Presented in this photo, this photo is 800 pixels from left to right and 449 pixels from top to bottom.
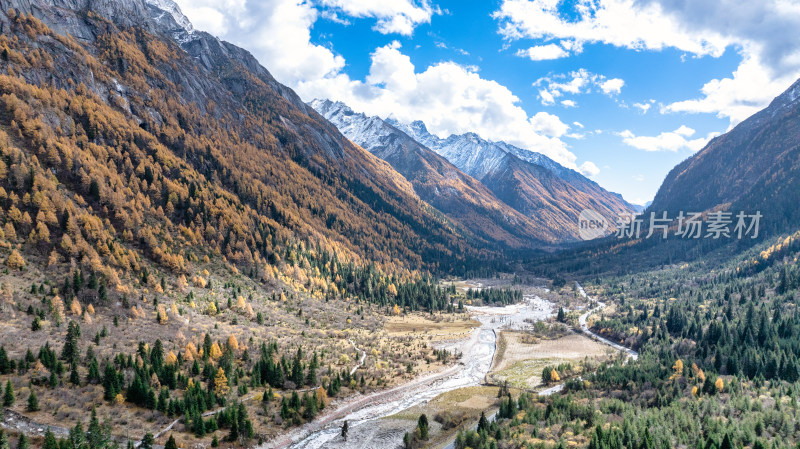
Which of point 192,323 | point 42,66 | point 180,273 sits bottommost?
point 192,323

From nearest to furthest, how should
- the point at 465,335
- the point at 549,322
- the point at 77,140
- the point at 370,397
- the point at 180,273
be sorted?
the point at 370,397 → the point at 180,273 → the point at 77,140 → the point at 465,335 → the point at 549,322

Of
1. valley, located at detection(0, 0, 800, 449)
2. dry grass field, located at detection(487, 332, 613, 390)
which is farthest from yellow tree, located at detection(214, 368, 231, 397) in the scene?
dry grass field, located at detection(487, 332, 613, 390)

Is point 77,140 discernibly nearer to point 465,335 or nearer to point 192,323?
point 192,323

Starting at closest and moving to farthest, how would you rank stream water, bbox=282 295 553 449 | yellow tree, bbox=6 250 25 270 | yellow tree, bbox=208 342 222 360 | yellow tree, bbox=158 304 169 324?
stream water, bbox=282 295 553 449 → yellow tree, bbox=6 250 25 270 → yellow tree, bbox=208 342 222 360 → yellow tree, bbox=158 304 169 324

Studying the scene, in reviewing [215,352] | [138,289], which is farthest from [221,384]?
[138,289]

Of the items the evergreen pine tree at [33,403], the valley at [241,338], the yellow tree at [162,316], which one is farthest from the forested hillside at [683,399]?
the yellow tree at [162,316]

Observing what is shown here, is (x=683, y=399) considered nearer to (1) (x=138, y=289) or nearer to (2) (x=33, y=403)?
(2) (x=33, y=403)

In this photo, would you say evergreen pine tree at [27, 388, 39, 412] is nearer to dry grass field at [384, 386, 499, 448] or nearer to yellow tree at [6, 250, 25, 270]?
yellow tree at [6, 250, 25, 270]

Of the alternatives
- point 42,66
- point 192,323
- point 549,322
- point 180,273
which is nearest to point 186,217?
point 180,273
